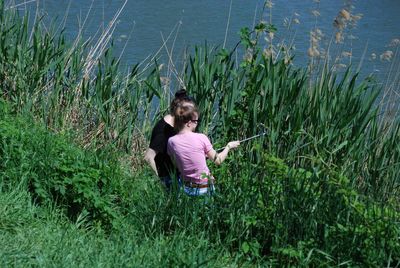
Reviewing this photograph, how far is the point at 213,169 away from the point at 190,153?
347mm

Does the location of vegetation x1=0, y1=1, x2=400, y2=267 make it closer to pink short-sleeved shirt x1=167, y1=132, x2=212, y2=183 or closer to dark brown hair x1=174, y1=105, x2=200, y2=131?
pink short-sleeved shirt x1=167, y1=132, x2=212, y2=183

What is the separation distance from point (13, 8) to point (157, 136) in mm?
2526

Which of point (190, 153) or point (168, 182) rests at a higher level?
point (190, 153)

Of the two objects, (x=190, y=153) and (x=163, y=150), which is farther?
(x=163, y=150)

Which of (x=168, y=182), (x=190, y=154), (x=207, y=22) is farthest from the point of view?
(x=207, y=22)

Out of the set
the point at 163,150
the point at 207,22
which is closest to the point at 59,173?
the point at 163,150

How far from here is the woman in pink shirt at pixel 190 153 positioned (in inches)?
177

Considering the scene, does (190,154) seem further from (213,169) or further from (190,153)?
(213,169)

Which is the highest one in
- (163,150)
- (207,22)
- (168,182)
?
(163,150)

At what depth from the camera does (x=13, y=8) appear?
21.9 ft

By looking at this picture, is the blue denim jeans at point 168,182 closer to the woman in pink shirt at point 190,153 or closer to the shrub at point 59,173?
the woman in pink shirt at point 190,153

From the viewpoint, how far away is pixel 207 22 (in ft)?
38.6

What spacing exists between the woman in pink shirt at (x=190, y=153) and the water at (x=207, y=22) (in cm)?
477

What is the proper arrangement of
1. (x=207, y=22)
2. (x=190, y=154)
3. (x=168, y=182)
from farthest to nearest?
(x=207, y=22) < (x=168, y=182) < (x=190, y=154)
